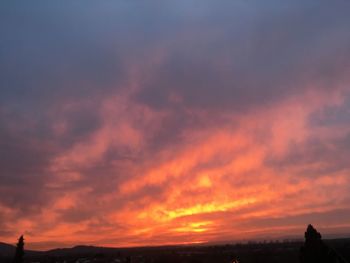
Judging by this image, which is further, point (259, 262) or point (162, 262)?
point (162, 262)

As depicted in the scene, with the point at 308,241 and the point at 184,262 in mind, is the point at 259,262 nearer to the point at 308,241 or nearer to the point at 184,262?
the point at 184,262

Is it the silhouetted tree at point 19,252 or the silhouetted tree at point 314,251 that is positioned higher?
the silhouetted tree at point 19,252

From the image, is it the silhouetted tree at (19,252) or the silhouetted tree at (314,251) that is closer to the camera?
the silhouetted tree at (314,251)

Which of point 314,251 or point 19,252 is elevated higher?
point 19,252

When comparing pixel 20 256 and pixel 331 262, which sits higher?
pixel 20 256

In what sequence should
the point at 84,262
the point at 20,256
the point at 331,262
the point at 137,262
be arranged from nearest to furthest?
the point at 331,262 → the point at 20,256 → the point at 137,262 → the point at 84,262

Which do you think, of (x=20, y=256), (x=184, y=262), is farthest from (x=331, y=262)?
(x=184, y=262)

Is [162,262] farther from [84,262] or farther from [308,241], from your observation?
[308,241]

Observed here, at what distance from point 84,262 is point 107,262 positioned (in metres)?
10.1

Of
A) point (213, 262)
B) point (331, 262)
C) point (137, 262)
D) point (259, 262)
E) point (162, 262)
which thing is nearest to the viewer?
point (331, 262)

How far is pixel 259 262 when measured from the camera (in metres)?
110

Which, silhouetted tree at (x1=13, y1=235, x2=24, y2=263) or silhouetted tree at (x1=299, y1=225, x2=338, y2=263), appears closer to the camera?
silhouetted tree at (x1=299, y1=225, x2=338, y2=263)

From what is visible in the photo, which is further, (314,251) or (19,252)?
(19,252)

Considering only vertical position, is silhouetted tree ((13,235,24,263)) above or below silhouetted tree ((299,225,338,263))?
above
